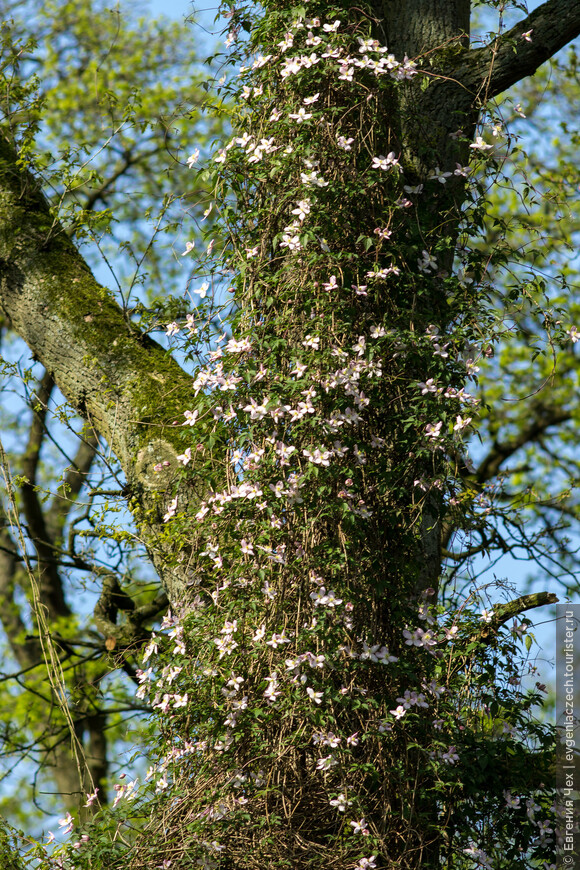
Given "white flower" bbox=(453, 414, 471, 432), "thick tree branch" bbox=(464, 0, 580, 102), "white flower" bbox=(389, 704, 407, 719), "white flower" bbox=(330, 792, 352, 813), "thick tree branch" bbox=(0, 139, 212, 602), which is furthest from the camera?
"thick tree branch" bbox=(0, 139, 212, 602)

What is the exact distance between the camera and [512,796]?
3.22m

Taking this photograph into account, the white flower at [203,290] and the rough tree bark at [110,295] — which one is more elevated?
the rough tree bark at [110,295]

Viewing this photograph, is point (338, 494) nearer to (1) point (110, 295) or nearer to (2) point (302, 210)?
(2) point (302, 210)

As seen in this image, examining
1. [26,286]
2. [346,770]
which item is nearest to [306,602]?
[346,770]

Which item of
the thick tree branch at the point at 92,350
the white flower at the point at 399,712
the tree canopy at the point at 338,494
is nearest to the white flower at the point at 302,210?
the tree canopy at the point at 338,494

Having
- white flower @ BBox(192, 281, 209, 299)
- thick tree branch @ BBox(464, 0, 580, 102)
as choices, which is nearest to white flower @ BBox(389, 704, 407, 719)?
A: white flower @ BBox(192, 281, 209, 299)

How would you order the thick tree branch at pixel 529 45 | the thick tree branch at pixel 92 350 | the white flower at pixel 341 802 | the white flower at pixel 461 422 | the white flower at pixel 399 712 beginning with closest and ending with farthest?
1. the white flower at pixel 341 802
2. the white flower at pixel 399 712
3. the white flower at pixel 461 422
4. the thick tree branch at pixel 529 45
5. the thick tree branch at pixel 92 350

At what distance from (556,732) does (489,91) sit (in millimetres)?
2657

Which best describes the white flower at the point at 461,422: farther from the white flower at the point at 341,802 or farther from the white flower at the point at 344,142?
the white flower at the point at 341,802

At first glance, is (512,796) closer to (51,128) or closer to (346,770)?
(346,770)

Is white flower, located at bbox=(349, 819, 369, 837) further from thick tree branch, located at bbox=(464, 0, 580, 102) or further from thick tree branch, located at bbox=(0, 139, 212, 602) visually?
thick tree branch, located at bbox=(464, 0, 580, 102)

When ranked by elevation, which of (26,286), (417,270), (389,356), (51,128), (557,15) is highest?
(51,128)

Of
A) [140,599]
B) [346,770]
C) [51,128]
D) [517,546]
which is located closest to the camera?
[346,770]

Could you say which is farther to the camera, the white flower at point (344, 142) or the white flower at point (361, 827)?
the white flower at point (344, 142)
